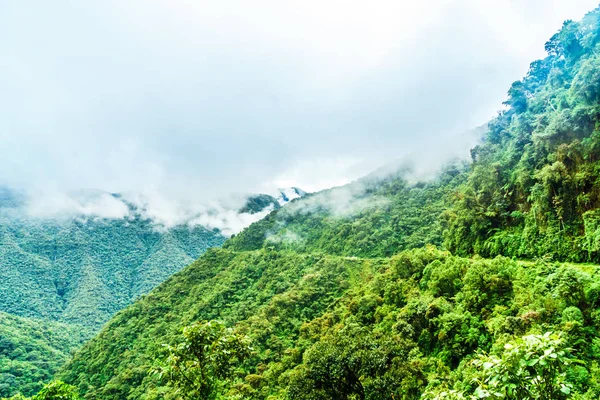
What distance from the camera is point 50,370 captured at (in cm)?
6588

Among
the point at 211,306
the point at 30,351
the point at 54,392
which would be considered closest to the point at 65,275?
the point at 30,351

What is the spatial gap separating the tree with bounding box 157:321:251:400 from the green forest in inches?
1.1

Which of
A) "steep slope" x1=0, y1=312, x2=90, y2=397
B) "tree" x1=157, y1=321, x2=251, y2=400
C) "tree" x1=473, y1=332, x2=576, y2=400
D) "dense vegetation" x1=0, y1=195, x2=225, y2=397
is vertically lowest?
"tree" x1=473, y1=332, x2=576, y2=400

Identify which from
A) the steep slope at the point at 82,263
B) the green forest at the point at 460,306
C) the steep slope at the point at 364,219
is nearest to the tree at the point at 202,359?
the green forest at the point at 460,306

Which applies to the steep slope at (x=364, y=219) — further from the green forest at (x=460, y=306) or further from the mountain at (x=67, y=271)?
the mountain at (x=67, y=271)

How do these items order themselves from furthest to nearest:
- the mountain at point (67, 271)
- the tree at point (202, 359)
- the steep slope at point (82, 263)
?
the steep slope at point (82, 263) < the mountain at point (67, 271) < the tree at point (202, 359)

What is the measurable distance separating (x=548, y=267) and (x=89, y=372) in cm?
6181

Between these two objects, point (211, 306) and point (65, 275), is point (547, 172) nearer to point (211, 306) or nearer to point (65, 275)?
point (211, 306)

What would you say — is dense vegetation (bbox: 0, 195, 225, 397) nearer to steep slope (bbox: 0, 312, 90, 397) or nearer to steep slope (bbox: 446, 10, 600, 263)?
steep slope (bbox: 0, 312, 90, 397)

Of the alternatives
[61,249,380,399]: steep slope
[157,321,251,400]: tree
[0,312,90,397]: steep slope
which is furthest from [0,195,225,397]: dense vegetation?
[157,321,251,400]: tree

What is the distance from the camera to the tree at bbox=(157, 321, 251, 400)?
22.4ft

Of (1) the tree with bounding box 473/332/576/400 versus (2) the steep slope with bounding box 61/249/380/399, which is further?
(2) the steep slope with bounding box 61/249/380/399

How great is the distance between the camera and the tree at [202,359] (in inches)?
269

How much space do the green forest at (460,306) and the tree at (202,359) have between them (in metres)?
0.03
